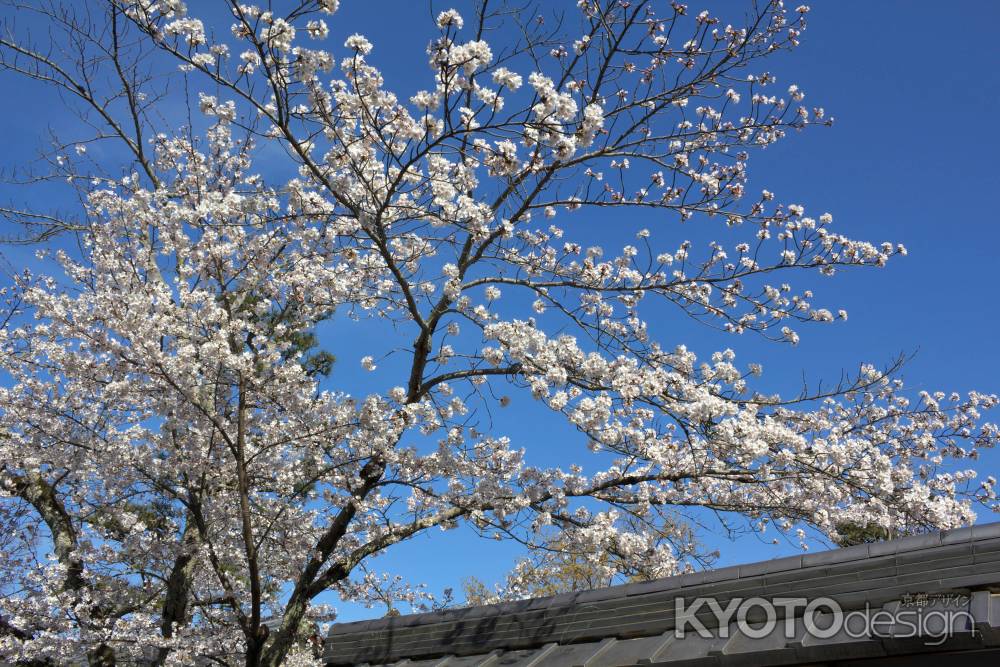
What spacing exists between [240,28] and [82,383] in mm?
4833

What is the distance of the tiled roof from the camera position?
3.74m

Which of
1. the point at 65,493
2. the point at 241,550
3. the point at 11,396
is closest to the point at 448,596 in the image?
the point at 241,550

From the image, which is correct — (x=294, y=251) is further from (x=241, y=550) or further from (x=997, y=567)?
(x=997, y=567)

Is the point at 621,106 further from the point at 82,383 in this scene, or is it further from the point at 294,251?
the point at 82,383

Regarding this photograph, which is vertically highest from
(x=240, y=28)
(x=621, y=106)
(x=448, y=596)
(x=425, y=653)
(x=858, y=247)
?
(x=621, y=106)

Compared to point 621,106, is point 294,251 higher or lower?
lower

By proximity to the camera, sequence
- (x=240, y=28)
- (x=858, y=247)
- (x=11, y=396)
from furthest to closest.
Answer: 1. (x=11, y=396)
2. (x=858, y=247)
3. (x=240, y=28)

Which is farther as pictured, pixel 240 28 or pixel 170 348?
pixel 170 348

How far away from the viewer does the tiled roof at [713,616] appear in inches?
147

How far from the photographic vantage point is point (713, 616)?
4.57m

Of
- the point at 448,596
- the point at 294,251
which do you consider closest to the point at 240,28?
the point at 294,251

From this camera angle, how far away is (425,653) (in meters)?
6.13

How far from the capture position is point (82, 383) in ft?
30.2

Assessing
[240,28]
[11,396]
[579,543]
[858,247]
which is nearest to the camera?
[240,28]
